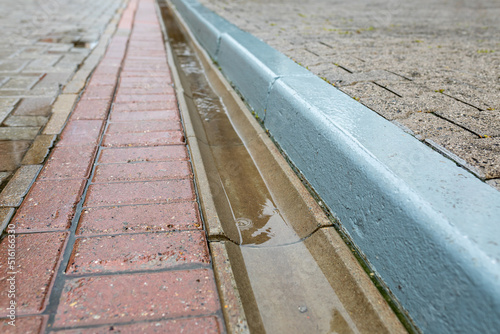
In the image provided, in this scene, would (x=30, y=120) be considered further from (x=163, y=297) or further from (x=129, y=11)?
(x=129, y=11)

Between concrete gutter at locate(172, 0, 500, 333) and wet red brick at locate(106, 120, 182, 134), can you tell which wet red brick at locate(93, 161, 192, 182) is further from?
concrete gutter at locate(172, 0, 500, 333)

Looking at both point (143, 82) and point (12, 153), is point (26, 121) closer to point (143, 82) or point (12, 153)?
point (12, 153)

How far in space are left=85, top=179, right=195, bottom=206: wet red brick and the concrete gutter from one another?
761 millimetres

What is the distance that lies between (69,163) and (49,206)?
459 mm

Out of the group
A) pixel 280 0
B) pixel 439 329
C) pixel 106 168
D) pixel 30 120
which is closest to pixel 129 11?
pixel 280 0

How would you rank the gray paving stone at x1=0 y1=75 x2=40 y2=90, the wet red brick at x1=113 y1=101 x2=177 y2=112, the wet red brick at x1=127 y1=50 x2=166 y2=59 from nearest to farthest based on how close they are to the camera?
the wet red brick at x1=113 y1=101 x2=177 y2=112 < the gray paving stone at x1=0 y1=75 x2=40 y2=90 < the wet red brick at x1=127 y1=50 x2=166 y2=59

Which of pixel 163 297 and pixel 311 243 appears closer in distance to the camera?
pixel 163 297

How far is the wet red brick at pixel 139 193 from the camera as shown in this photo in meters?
1.94

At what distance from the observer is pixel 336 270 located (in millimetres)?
1651

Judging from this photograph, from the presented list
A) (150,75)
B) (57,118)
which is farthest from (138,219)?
(150,75)

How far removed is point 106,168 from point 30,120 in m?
1.09

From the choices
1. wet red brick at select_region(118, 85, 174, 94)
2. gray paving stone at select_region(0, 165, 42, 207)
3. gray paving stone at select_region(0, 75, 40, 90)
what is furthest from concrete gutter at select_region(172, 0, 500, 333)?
gray paving stone at select_region(0, 75, 40, 90)

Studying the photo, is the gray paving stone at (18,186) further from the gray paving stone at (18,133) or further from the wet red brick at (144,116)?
the wet red brick at (144,116)

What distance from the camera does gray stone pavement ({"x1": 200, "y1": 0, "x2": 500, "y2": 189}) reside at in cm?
211
